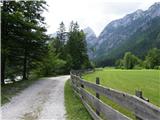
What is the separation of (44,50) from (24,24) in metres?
11.0

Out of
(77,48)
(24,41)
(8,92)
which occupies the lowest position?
(8,92)

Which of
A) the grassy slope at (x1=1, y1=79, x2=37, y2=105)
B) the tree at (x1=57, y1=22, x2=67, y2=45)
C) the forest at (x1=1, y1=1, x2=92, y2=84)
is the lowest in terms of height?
the grassy slope at (x1=1, y1=79, x2=37, y2=105)

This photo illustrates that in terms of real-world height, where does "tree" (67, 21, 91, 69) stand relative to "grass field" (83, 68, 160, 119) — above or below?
above

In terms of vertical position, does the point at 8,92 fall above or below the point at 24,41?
below

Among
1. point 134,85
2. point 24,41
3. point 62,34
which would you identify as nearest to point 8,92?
point 24,41

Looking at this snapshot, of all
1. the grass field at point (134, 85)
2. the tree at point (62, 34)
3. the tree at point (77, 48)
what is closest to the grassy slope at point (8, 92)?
the grass field at point (134, 85)

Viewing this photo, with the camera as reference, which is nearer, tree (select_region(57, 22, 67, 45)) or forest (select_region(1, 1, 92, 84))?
forest (select_region(1, 1, 92, 84))

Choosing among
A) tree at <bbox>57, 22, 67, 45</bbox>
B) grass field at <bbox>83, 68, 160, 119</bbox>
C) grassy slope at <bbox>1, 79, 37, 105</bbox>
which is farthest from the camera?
tree at <bbox>57, 22, 67, 45</bbox>


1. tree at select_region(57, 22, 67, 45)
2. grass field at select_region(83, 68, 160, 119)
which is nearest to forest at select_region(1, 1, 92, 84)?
grass field at select_region(83, 68, 160, 119)

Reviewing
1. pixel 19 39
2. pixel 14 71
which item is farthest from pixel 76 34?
pixel 19 39

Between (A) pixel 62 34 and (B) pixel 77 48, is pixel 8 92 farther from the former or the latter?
(A) pixel 62 34

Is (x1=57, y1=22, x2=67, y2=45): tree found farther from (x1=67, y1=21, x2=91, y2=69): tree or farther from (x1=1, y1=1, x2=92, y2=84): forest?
(x1=1, y1=1, x2=92, y2=84): forest

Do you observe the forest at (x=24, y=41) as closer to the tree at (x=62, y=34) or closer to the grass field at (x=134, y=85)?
the grass field at (x=134, y=85)

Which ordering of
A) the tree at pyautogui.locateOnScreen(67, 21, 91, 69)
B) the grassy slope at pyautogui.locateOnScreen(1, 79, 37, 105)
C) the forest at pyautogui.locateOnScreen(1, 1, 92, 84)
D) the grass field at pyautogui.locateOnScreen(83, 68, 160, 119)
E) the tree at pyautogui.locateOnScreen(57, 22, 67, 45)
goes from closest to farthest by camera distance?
the grass field at pyautogui.locateOnScreen(83, 68, 160, 119) → the grassy slope at pyautogui.locateOnScreen(1, 79, 37, 105) → the forest at pyautogui.locateOnScreen(1, 1, 92, 84) → the tree at pyautogui.locateOnScreen(67, 21, 91, 69) → the tree at pyautogui.locateOnScreen(57, 22, 67, 45)
